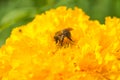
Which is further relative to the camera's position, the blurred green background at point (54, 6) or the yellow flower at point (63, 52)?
the blurred green background at point (54, 6)

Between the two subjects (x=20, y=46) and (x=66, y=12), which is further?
(x=66, y=12)

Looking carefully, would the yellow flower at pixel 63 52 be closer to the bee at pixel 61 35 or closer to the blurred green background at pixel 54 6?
the bee at pixel 61 35

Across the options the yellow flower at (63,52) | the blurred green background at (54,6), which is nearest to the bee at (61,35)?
the yellow flower at (63,52)

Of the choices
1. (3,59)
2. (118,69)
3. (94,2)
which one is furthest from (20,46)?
(94,2)

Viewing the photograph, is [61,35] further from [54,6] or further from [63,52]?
[54,6]

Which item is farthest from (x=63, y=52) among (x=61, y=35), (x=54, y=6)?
→ (x=54, y=6)

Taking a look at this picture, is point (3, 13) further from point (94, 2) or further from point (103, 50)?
point (103, 50)

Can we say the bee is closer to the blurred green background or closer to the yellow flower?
the yellow flower

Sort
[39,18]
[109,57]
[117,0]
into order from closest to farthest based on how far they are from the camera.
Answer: [109,57] → [39,18] → [117,0]
